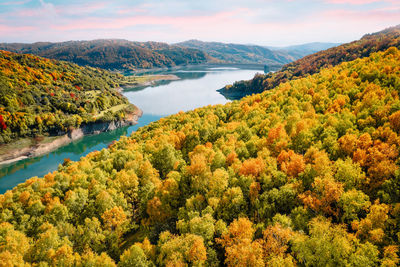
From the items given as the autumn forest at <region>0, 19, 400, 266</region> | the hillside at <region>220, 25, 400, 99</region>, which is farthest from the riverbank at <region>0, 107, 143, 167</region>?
the hillside at <region>220, 25, 400, 99</region>

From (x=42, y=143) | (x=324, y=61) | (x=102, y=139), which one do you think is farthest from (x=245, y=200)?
(x=324, y=61)

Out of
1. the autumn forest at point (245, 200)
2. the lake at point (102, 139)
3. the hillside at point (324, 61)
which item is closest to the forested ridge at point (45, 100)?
the lake at point (102, 139)

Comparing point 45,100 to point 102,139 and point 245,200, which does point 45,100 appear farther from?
point 245,200

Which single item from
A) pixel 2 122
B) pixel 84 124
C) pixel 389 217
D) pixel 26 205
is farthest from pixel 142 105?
pixel 389 217

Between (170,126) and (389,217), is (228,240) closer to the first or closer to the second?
(389,217)

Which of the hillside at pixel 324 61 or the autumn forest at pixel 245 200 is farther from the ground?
the hillside at pixel 324 61

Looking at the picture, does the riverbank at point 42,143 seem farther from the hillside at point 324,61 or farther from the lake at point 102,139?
the hillside at point 324,61
